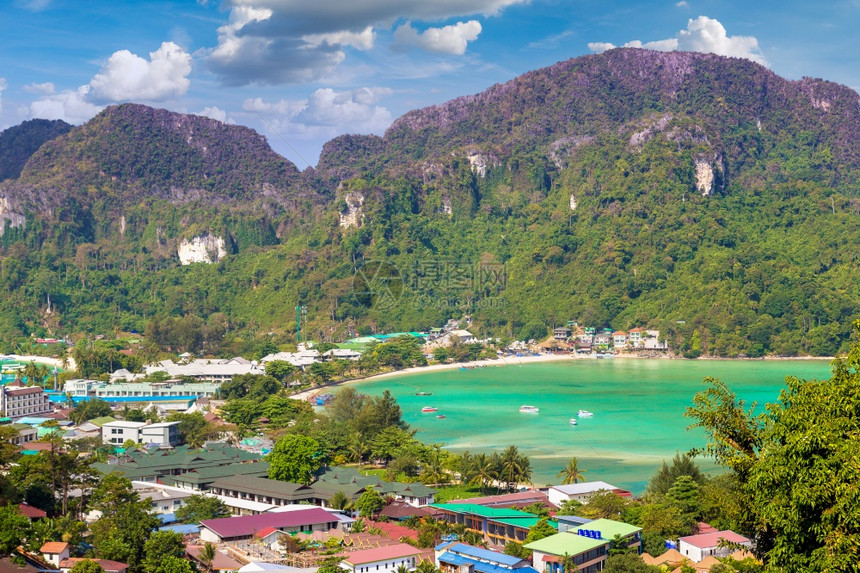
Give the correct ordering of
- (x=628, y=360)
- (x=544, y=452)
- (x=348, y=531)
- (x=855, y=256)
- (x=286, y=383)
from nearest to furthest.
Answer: (x=348, y=531) < (x=544, y=452) < (x=286, y=383) < (x=628, y=360) < (x=855, y=256)

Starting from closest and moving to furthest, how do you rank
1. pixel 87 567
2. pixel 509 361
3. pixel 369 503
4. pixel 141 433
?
pixel 87 567 < pixel 369 503 < pixel 141 433 < pixel 509 361

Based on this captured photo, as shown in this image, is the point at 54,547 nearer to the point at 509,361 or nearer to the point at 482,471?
the point at 482,471

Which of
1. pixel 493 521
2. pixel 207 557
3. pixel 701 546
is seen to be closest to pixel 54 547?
pixel 207 557

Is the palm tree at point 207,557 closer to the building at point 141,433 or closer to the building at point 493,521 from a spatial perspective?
the building at point 493,521

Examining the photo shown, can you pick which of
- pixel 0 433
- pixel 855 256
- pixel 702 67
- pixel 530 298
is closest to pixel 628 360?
A: pixel 530 298

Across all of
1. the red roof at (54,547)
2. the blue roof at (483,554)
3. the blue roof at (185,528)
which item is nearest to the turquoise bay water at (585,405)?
the blue roof at (483,554)

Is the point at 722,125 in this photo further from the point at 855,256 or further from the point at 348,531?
the point at 348,531
